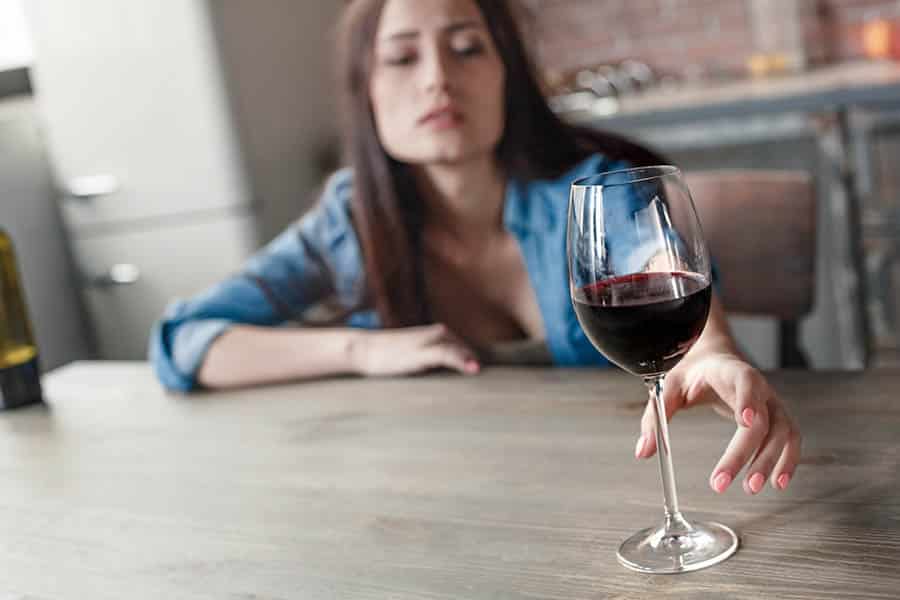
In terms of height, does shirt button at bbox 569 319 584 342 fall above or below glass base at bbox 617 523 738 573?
below

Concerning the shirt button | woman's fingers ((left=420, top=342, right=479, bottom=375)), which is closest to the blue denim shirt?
the shirt button

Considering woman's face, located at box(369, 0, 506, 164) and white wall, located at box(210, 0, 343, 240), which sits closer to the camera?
woman's face, located at box(369, 0, 506, 164)

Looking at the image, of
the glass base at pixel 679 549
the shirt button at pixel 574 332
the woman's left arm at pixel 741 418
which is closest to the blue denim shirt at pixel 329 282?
the shirt button at pixel 574 332

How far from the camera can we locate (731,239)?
1.53m

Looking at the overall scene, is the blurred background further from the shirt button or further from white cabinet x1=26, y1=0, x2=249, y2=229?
the shirt button

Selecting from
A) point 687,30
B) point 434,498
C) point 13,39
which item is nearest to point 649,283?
point 434,498

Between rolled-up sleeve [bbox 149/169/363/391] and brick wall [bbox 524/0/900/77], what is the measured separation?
2.01 metres

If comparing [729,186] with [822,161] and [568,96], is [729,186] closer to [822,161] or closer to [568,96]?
[822,161]

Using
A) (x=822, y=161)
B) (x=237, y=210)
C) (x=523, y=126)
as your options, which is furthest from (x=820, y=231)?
(x=237, y=210)

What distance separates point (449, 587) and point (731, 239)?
3.29ft

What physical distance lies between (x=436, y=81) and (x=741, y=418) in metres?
0.75

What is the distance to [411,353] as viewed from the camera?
46.4 inches

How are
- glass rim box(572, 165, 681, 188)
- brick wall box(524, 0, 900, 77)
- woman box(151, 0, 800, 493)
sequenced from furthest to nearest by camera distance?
brick wall box(524, 0, 900, 77) < woman box(151, 0, 800, 493) < glass rim box(572, 165, 681, 188)

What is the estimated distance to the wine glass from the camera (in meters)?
0.63
